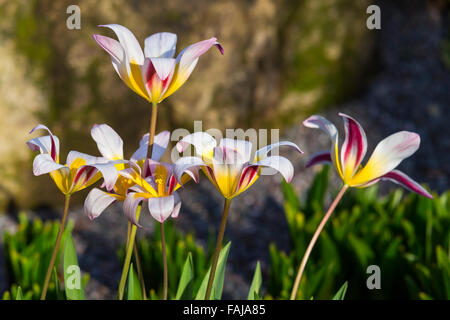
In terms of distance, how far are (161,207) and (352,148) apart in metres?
0.33

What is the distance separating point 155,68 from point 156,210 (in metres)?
0.22

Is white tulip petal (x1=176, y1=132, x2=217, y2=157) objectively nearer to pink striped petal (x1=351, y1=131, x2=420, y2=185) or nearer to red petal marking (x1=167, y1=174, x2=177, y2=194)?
red petal marking (x1=167, y1=174, x2=177, y2=194)

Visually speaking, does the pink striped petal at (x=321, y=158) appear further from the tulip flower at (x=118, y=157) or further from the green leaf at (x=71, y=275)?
the green leaf at (x=71, y=275)

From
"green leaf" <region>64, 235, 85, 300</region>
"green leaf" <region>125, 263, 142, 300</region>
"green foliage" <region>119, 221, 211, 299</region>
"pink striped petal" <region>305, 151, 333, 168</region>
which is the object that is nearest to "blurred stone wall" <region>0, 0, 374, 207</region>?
"green foliage" <region>119, 221, 211, 299</region>

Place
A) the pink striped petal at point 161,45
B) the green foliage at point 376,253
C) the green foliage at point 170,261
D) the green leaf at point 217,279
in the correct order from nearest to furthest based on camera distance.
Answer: the pink striped petal at point 161,45 → the green leaf at point 217,279 → the green foliage at point 376,253 → the green foliage at point 170,261

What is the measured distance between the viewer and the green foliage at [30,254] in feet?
5.98

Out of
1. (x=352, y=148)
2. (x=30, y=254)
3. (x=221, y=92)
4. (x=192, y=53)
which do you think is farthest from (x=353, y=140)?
(x=221, y=92)

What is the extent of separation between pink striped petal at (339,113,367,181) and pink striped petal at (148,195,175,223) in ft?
0.97

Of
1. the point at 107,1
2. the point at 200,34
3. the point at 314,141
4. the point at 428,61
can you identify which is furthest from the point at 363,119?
the point at 107,1

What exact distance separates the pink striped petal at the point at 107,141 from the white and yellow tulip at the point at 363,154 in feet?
1.12

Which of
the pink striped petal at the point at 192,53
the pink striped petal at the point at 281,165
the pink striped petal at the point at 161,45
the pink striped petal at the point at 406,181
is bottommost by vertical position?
the pink striped petal at the point at 406,181

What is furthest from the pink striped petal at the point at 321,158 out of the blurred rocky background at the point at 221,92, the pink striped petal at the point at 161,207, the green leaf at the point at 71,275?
the blurred rocky background at the point at 221,92

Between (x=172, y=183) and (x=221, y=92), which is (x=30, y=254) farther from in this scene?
(x=221, y=92)
